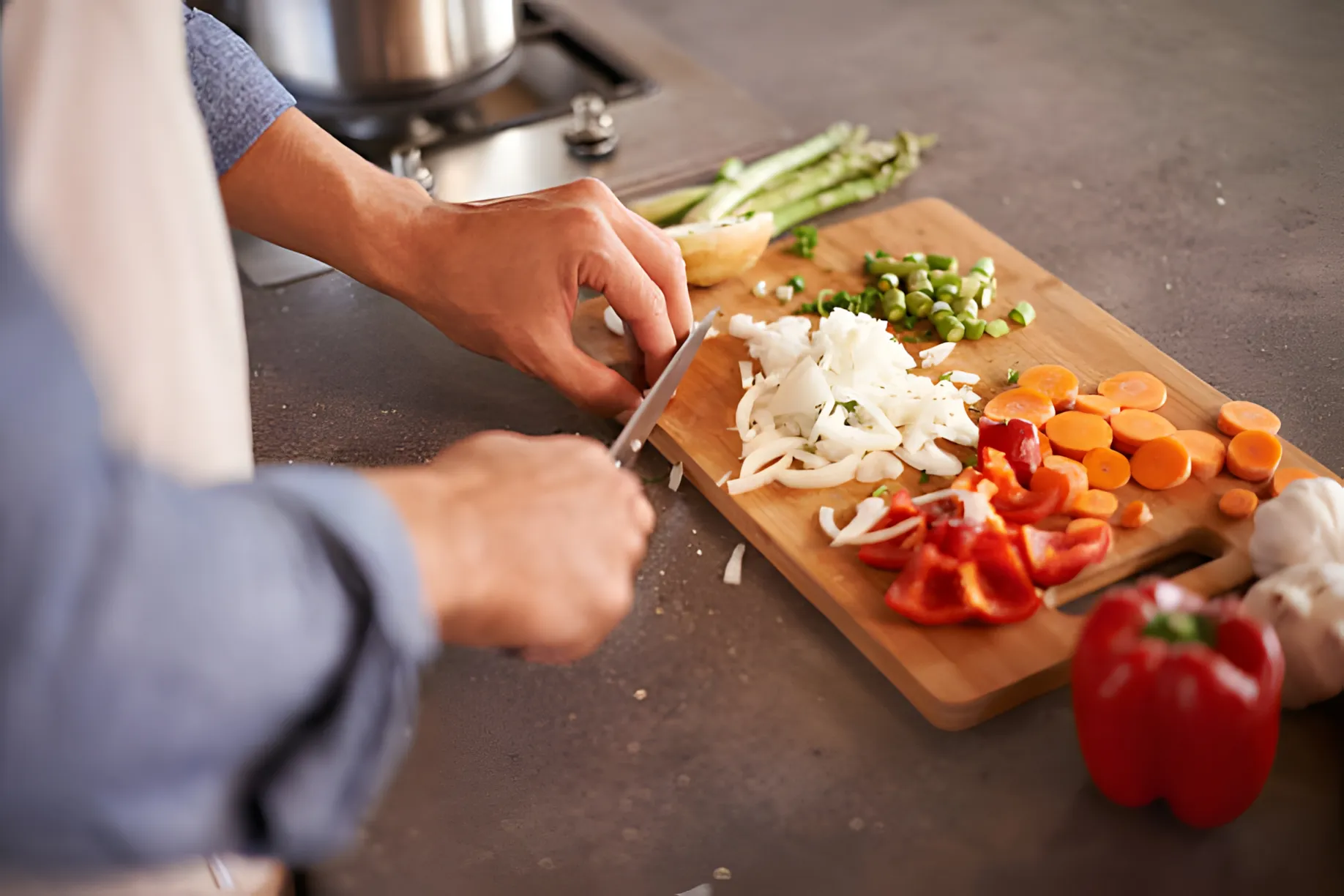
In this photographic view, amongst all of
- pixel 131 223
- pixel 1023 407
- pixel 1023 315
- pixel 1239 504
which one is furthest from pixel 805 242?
pixel 131 223

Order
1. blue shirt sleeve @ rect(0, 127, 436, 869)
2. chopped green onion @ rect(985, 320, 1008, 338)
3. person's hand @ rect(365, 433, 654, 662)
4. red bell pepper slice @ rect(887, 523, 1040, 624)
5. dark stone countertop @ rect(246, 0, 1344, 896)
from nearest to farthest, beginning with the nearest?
blue shirt sleeve @ rect(0, 127, 436, 869) → person's hand @ rect(365, 433, 654, 662) → dark stone countertop @ rect(246, 0, 1344, 896) → red bell pepper slice @ rect(887, 523, 1040, 624) → chopped green onion @ rect(985, 320, 1008, 338)

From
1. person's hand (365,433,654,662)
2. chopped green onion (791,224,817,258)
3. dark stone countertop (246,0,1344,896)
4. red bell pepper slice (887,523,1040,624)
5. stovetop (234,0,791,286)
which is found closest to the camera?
person's hand (365,433,654,662)

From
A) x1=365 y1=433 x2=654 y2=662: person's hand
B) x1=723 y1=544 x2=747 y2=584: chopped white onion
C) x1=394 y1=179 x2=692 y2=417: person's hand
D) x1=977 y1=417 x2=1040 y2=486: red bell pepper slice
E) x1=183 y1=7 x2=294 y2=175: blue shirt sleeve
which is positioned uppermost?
x1=183 y1=7 x2=294 y2=175: blue shirt sleeve

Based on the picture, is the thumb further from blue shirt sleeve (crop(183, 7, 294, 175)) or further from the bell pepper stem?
the bell pepper stem

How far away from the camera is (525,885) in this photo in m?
0.82

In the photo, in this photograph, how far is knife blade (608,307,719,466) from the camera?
1006 mm

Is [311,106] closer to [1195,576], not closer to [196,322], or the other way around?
[196,322]

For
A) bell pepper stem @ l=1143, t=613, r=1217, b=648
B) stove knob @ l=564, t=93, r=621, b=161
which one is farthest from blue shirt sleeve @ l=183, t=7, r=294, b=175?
bell pepper stem @ l=1143, t=613, r=1217, b=648

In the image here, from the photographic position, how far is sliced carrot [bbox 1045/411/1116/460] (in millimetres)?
1110

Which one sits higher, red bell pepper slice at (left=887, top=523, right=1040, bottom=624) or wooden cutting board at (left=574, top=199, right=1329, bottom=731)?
red bell pepper slice at (left=887, top=523, right=1040, bottom=624)

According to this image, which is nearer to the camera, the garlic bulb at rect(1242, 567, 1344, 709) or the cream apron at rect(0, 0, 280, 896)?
the cream apron at rect(0, 0, 280, 896)

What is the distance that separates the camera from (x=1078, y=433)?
112 cm

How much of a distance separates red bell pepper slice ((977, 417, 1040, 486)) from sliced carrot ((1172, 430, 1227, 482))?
5.5 inches

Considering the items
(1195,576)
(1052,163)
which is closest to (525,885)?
(1195,576)
